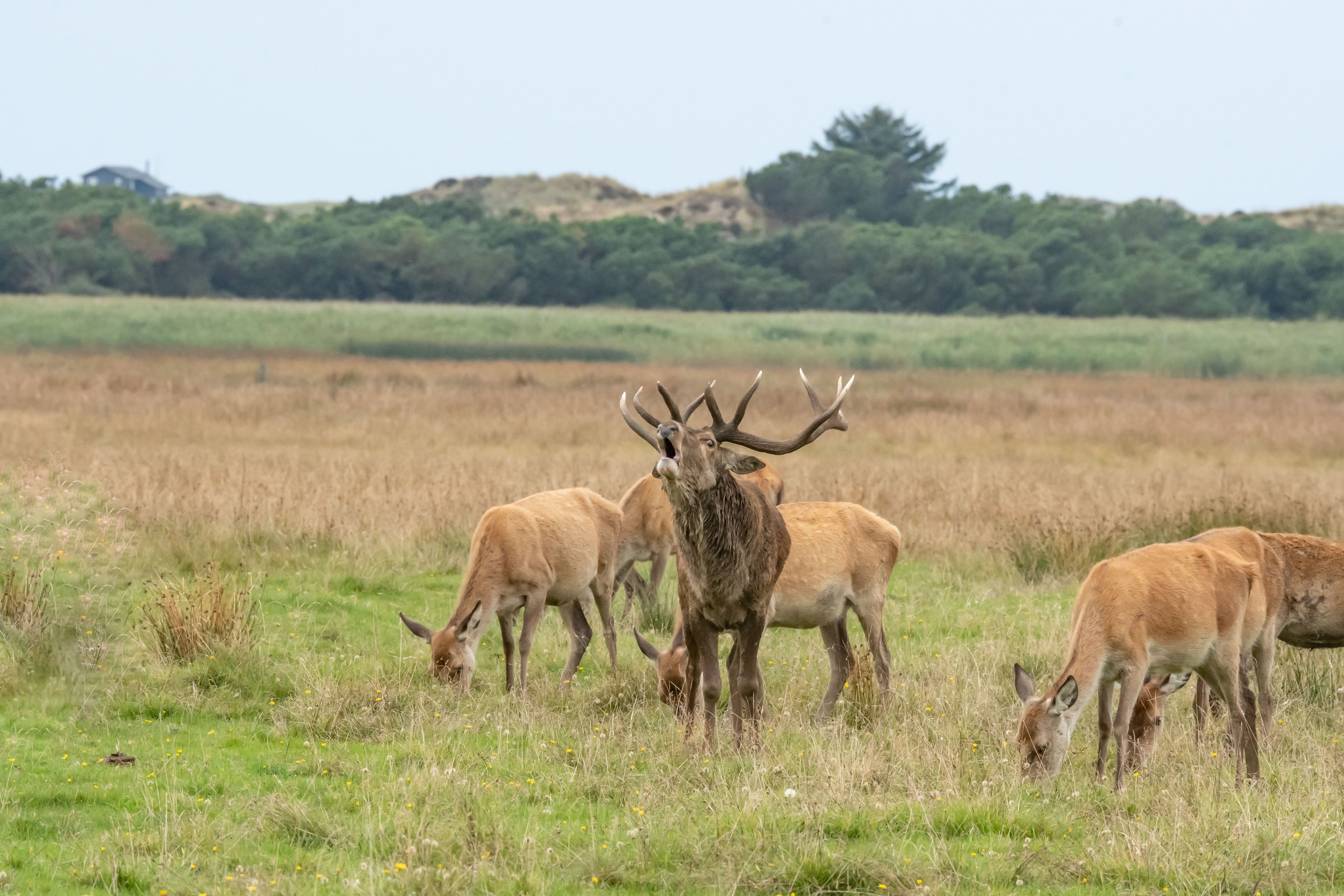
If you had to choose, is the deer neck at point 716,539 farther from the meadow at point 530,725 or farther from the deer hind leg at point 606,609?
the deer hind leg at point 606,609

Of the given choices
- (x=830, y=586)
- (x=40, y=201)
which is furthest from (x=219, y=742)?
(x=40, y=201)

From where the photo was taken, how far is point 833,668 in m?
9.38

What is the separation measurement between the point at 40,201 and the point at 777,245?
3890 cm

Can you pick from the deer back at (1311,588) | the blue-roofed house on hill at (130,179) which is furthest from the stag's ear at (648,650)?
the blue-roofed house on hill at (130,179)

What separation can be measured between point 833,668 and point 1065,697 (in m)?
2.51

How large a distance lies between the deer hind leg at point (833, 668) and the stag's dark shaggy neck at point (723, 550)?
3.97 ft

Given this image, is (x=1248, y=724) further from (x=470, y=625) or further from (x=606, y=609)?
(x=606, y=609)

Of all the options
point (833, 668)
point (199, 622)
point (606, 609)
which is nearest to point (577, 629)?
point (606, 609)

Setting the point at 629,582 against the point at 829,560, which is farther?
the point at 629,582

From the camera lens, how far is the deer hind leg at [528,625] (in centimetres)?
977

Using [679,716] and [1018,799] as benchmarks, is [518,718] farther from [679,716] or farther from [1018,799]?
[1018,799]

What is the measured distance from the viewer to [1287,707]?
8.95 metres

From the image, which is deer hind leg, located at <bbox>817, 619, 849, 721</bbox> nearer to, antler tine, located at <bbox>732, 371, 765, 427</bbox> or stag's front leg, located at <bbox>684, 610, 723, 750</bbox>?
stag's front leg, located at <bbox>684, 610, 723, 750</bbox>

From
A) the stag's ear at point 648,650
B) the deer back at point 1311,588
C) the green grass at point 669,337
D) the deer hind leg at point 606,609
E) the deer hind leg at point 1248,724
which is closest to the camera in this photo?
the deer hind leg at point 1248,724
